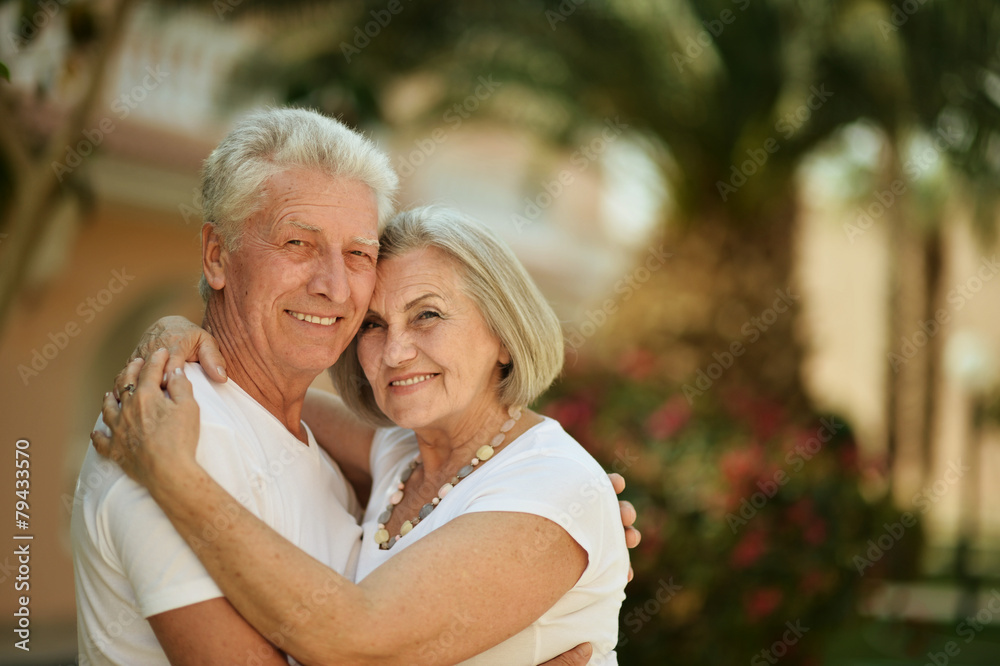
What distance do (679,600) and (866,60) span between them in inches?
213

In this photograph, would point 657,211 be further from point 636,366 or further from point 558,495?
point 558,495

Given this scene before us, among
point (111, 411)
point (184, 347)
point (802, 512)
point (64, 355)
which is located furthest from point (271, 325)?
point (64, 355)

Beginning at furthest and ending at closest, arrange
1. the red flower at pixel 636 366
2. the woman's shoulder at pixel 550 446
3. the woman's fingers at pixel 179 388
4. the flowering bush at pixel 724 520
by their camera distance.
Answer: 1. the red flower at pixel 636 366
2. the flowering bush at pixel 724 520
3. the woman's shoulder at pixel 550 446
4. the woman's fingers at pixel 179 388

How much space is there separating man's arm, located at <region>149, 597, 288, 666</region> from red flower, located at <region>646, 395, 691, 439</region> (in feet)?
14.3

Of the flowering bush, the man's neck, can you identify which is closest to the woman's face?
the man's neck

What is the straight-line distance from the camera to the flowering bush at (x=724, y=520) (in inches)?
232

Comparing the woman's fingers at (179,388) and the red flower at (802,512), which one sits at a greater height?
the woman's fingers at (179,388)

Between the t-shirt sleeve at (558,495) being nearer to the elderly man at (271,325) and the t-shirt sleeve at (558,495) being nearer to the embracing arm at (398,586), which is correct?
the embracing arm at (398,586)

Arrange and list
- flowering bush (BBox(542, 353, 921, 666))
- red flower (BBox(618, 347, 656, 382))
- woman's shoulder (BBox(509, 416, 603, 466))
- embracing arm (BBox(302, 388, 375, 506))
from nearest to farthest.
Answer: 1. woman's shoulder (BBox(509, 416, 603, 466))
2. embracing arm (BBox(302, 388, 375, 506))
3. flowering bush (BBox(542, 353, 921, 666))
4. red flower (BBox(618, 347, 656, 382))

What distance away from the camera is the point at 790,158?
30.6 feet

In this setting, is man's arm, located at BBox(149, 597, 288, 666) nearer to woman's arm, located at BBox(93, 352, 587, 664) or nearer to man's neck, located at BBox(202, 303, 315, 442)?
woman's arm, located at BBox(93, 352, 587, 664)

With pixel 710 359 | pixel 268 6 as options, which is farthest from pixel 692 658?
pixel 268 6

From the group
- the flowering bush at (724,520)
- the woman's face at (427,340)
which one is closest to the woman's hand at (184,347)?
the woman's face at (427,340)

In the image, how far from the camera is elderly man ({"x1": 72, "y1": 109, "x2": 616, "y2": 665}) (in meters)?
2.21
